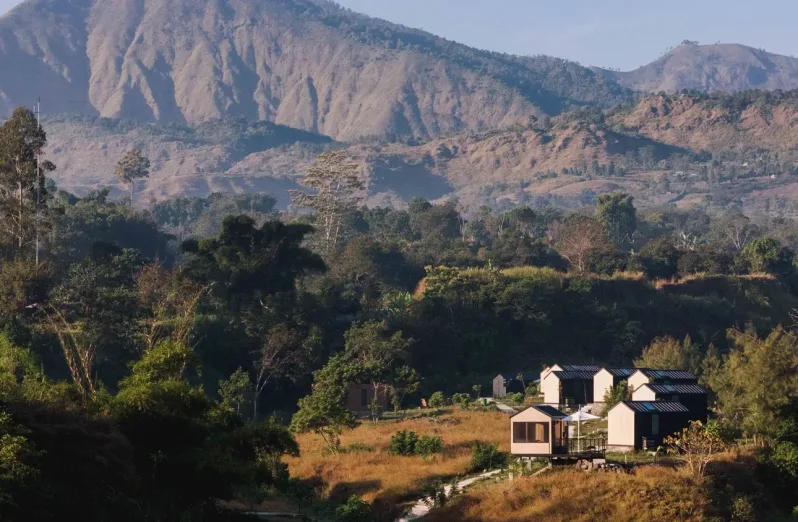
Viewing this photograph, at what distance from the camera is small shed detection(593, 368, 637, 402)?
52.3 m

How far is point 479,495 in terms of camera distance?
38.9 metres

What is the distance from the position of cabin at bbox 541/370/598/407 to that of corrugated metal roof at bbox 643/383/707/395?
19.6 ft

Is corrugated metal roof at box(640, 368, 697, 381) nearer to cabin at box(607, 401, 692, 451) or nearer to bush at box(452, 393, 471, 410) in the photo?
A: cabin at box(607, 401, 692, 451)

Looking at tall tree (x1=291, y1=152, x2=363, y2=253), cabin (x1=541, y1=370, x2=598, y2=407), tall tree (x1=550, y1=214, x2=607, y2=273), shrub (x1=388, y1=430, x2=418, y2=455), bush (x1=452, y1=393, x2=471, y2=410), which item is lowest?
bush (x1=452, y1=393, x2=471, y2=410)

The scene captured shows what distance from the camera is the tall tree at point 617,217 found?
11231cm

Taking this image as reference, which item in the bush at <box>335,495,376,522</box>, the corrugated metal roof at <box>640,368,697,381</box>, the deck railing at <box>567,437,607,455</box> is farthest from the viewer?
the corrugated metal roof at <box>640,368,697,381</box>

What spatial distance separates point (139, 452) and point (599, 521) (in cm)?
1264

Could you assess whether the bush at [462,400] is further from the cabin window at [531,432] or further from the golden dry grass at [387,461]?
the cabin window at [531,432]

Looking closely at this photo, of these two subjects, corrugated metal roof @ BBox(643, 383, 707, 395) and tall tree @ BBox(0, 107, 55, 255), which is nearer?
corrugated metal roof @ BBox(643, 383, 707, 395)

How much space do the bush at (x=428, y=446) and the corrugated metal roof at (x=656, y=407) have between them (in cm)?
642

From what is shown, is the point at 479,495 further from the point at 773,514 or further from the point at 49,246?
the point at 49,246

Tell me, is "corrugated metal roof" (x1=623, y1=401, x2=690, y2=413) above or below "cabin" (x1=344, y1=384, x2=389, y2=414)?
above

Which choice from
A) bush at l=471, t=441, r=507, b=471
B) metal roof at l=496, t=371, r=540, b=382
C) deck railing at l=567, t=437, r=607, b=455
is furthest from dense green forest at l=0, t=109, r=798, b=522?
bush at l=471, t=441, r=507, b=471

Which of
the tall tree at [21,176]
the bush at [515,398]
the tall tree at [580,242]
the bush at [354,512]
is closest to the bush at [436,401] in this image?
the bush at [515,398]
